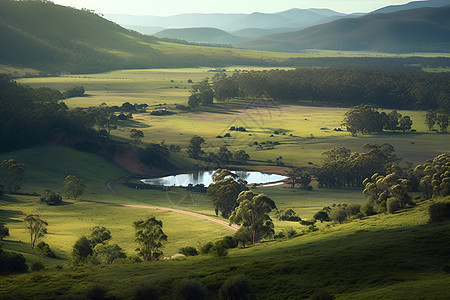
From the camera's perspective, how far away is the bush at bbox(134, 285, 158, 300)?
42594 mm

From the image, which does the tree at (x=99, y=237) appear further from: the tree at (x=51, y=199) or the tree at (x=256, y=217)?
the tree at (x=51, y=199)

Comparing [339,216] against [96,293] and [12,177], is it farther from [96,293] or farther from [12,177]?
[12,177]

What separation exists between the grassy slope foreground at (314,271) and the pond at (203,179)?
72730 millimetres

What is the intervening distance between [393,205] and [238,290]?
1395 inches

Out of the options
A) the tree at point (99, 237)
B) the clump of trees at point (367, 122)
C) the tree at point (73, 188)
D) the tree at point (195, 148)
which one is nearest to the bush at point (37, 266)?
the tree at point (99, 237)

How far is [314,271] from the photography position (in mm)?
44688

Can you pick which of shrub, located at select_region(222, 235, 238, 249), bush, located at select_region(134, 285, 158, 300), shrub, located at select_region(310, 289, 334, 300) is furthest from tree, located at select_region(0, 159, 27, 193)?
shrub, located at select_region(310, 289, 334, 300)

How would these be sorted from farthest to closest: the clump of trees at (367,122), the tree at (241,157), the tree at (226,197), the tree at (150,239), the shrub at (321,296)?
the clump of trees at (367,122), the tree at (241,157), the tree at (226,197), the tree at (150,239), the shrub at (321,296)

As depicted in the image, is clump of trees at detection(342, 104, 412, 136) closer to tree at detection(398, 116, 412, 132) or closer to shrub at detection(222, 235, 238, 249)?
tree at detection(398, 116, 412, 132)

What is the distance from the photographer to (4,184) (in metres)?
108

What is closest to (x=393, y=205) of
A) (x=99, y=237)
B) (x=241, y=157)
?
(x=99, y=237)

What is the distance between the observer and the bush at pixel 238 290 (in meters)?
40.9

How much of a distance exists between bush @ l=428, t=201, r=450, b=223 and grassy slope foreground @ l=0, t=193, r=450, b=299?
1.42m

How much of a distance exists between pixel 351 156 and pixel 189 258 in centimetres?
8200
